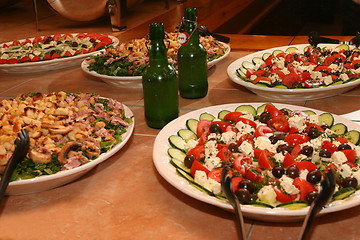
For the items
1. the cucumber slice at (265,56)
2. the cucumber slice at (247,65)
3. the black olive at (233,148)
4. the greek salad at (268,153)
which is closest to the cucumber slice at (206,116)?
the greek salad at (268,153)

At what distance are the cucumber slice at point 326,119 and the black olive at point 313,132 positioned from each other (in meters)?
0.08

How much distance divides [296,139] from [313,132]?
0.05m

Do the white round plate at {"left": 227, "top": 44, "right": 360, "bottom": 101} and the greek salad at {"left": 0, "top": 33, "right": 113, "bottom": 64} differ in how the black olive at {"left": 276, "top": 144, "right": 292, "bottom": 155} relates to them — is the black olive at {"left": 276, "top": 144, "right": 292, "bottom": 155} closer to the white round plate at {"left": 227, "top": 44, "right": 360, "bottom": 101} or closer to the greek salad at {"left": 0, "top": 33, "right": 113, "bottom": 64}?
the white round plate at {"left": 227, "top": 44, "right": 360, "bottom": 101}

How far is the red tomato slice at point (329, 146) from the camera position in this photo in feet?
3.23

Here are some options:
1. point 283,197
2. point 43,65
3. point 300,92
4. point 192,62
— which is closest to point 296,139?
point 283,197

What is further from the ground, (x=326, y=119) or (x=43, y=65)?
(x=326, y=119)

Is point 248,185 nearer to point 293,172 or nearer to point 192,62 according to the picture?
point 293,172

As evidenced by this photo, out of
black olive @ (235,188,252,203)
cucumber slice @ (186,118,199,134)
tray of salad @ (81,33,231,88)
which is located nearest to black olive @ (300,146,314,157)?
black olive @ (235,188,252,203)

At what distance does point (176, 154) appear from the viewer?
1048 mm

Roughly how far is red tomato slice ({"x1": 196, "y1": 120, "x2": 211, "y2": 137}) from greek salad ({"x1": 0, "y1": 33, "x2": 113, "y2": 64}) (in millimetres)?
1132

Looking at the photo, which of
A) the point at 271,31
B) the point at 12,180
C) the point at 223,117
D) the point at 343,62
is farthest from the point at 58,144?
the point at 271,31

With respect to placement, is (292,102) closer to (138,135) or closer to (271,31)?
(138,135)

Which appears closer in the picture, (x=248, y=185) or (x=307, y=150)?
(x=248, y=185)

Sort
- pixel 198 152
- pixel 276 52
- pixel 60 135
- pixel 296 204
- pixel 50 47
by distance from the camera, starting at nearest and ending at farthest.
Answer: pixel 296 204 → pixel 198 152 → pixel 60 135 → pixel 276 52 → pixel 50 47
